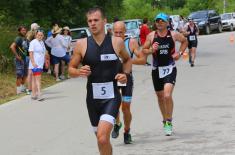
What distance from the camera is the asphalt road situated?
8.45 metres

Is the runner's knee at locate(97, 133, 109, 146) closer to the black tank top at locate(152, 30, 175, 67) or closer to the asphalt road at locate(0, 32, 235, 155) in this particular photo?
the asphalt road at locate(0, 32, 235, 155)

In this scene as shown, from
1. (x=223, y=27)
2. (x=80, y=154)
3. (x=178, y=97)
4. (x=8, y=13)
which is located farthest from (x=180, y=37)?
(x=223, y=27)

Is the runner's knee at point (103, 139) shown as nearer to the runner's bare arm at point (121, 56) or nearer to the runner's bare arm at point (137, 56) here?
the runner's bare arm at point (121, 56)

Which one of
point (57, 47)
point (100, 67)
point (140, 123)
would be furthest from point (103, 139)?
point (57, 47)

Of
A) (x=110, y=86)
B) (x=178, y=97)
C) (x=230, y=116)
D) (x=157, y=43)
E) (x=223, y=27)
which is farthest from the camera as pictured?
(x=223, y=27)

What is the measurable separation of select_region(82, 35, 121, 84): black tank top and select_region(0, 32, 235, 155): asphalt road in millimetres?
1802

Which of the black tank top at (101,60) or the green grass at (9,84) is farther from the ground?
the black tank top at (101,60)

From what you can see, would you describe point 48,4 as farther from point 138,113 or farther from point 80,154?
point 80,154

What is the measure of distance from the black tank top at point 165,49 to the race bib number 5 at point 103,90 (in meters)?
2.84

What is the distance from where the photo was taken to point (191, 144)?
843cm

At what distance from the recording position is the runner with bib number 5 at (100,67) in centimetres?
644

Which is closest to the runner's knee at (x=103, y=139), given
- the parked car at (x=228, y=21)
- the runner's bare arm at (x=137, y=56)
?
A: the runner's bare arm at (x=137, y=56)

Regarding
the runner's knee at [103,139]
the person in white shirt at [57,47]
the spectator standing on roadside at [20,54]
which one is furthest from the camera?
the person in white shirt at [57,47]

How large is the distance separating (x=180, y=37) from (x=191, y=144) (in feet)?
6.32
